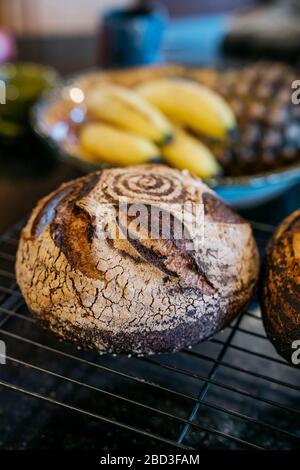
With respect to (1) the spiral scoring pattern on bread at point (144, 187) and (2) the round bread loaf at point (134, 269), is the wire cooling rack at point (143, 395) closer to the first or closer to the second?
(2) the round bread loaf at point (134, 269)

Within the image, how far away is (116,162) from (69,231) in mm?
407

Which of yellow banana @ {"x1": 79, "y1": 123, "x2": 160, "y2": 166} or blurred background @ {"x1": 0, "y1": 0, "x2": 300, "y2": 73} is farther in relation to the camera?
blurred background @ {"x1": 0, "y1": 0, "x2": 300, "y2": 73}

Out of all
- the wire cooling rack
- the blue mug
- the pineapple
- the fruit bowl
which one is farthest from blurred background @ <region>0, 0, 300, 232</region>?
the wire cooling rack

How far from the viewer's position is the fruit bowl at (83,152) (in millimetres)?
971

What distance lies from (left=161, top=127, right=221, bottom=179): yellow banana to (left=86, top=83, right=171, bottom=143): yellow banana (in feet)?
0.08

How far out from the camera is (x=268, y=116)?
114 cm

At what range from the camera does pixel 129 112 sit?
3.63 feet

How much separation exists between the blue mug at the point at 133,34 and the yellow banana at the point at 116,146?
50cm

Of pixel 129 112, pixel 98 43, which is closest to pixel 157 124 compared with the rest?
pixel 129 112

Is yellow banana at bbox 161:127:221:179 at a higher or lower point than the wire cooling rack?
higher

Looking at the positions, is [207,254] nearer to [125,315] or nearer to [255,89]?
[125,315]

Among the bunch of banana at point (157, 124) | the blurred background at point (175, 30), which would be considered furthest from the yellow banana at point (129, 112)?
the blurred background at point (175, 30)

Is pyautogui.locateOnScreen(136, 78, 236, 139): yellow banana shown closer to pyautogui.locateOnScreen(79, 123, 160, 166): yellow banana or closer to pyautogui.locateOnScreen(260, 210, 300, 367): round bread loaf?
pyautogui.locateOnScreen(79, 123, 160, 166): yellow banana

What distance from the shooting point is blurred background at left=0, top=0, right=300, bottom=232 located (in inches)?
50.9
